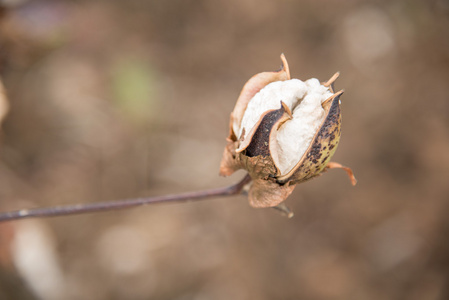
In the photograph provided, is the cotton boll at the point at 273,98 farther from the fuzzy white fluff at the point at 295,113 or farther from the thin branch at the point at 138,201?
the thin branch at the point at 138,201

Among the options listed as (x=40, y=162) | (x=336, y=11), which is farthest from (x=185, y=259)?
(x=336, y=11)

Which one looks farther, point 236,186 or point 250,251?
point 250,251

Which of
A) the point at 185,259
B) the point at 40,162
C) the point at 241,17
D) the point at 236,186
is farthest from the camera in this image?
the point at 241,17

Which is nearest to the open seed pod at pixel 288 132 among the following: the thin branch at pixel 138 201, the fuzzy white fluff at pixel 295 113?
the fuzzy white fluff at pixel 295 113

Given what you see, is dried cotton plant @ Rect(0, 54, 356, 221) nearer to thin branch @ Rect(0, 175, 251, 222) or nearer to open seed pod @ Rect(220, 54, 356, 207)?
open seed pod @ Rect(220, 54, 356, 207)

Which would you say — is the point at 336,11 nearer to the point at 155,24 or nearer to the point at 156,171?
the point at 155,24

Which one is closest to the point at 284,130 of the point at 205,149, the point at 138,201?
the point at 138,201

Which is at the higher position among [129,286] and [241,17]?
[241,17]

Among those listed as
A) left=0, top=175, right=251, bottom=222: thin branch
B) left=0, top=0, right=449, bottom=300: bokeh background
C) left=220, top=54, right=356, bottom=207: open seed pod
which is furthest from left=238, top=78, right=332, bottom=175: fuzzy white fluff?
left=0, top=0, right=449, bottom=300: bokeh background
